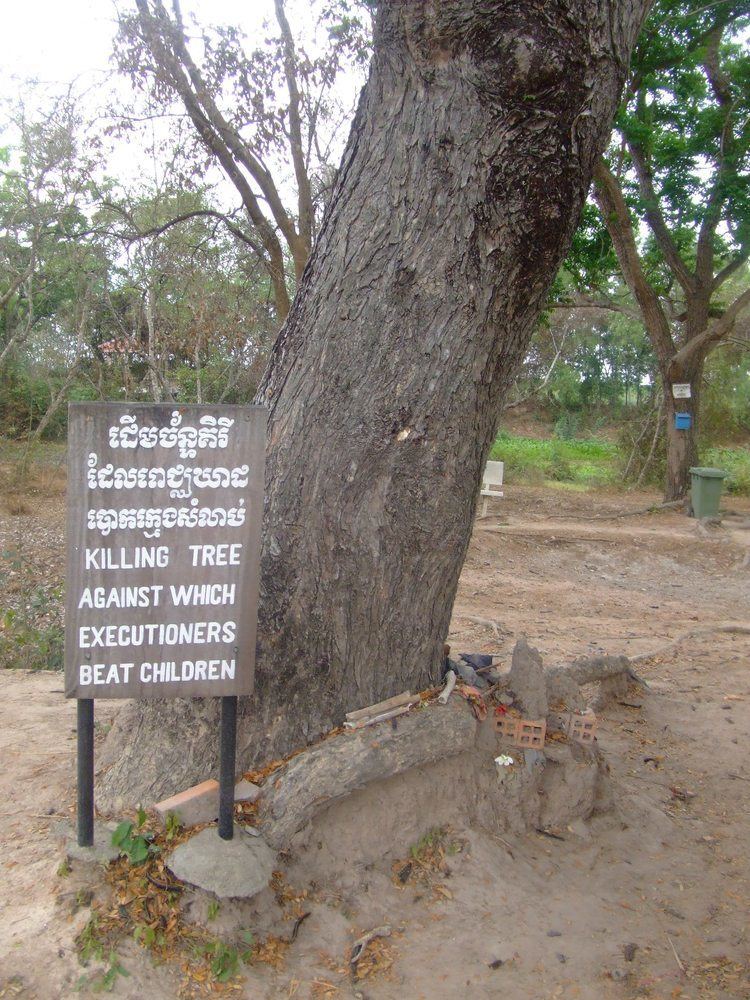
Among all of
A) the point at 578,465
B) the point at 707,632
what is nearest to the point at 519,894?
the point at 707,632

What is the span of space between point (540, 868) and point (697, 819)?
105 cm

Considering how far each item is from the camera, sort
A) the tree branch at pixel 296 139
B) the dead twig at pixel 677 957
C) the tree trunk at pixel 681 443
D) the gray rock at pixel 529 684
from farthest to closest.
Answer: the tree trunk at pixel 681 443
the tree branch at pixel 296 139
the gray rock at pixel 529 684
the dead twig at pixel 677 957

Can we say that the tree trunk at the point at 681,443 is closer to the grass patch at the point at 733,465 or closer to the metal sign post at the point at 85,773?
the grass patch at the point at 733,465

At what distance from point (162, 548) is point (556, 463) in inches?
731

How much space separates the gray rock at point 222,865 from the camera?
264 centimetres

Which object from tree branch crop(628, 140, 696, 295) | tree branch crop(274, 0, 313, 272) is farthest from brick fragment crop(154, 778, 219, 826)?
tree branch crop(628, 140, 696, 295)

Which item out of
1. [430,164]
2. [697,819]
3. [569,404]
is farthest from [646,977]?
[569,404]

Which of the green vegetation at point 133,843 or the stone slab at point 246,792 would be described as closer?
the green vegetation at point 133,843

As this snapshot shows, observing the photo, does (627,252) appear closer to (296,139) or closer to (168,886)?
(296,139)

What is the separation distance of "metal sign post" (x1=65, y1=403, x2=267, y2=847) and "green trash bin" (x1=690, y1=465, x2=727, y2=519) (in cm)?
1206

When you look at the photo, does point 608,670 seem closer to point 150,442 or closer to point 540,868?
point 540,868

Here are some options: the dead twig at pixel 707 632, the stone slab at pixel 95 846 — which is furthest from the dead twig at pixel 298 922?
the dead twig at pixel 707 632

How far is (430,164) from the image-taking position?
120 inches

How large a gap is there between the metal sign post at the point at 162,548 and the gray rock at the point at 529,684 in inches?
58.6
